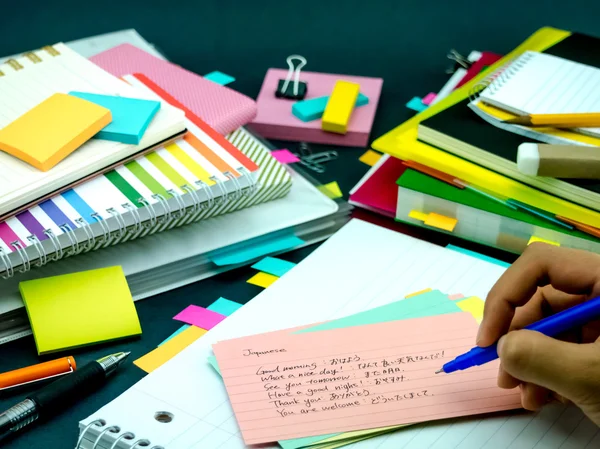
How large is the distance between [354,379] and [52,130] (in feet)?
1.66

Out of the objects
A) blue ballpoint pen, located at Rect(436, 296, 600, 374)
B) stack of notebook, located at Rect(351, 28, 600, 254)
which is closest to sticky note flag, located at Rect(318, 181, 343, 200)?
stack of notebook, located at Rect(351, 28, 600, 254)

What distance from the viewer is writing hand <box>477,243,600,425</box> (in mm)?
683

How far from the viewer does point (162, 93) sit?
121 cm

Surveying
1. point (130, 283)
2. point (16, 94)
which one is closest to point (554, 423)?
point (130, 283)

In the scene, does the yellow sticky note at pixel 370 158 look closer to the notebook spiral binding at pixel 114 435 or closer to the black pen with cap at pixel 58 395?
the black pen with cap at pixel 58 395

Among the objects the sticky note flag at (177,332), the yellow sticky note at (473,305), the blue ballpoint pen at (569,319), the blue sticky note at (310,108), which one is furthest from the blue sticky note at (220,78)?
the blue ballpoint pen at (569,319)

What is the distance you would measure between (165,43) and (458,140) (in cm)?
76

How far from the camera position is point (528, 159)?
3.28 feet

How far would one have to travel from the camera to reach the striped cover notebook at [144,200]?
0.94 meters

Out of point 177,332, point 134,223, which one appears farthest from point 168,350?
point 134,223

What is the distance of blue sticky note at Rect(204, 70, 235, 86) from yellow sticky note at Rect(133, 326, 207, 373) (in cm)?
65

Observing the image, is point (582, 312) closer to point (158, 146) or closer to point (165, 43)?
point (158, 146)

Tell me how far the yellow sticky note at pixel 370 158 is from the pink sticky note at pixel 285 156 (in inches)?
4.3

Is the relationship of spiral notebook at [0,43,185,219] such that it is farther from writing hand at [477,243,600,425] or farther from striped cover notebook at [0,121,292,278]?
writing hand at [477,243,600,425]
